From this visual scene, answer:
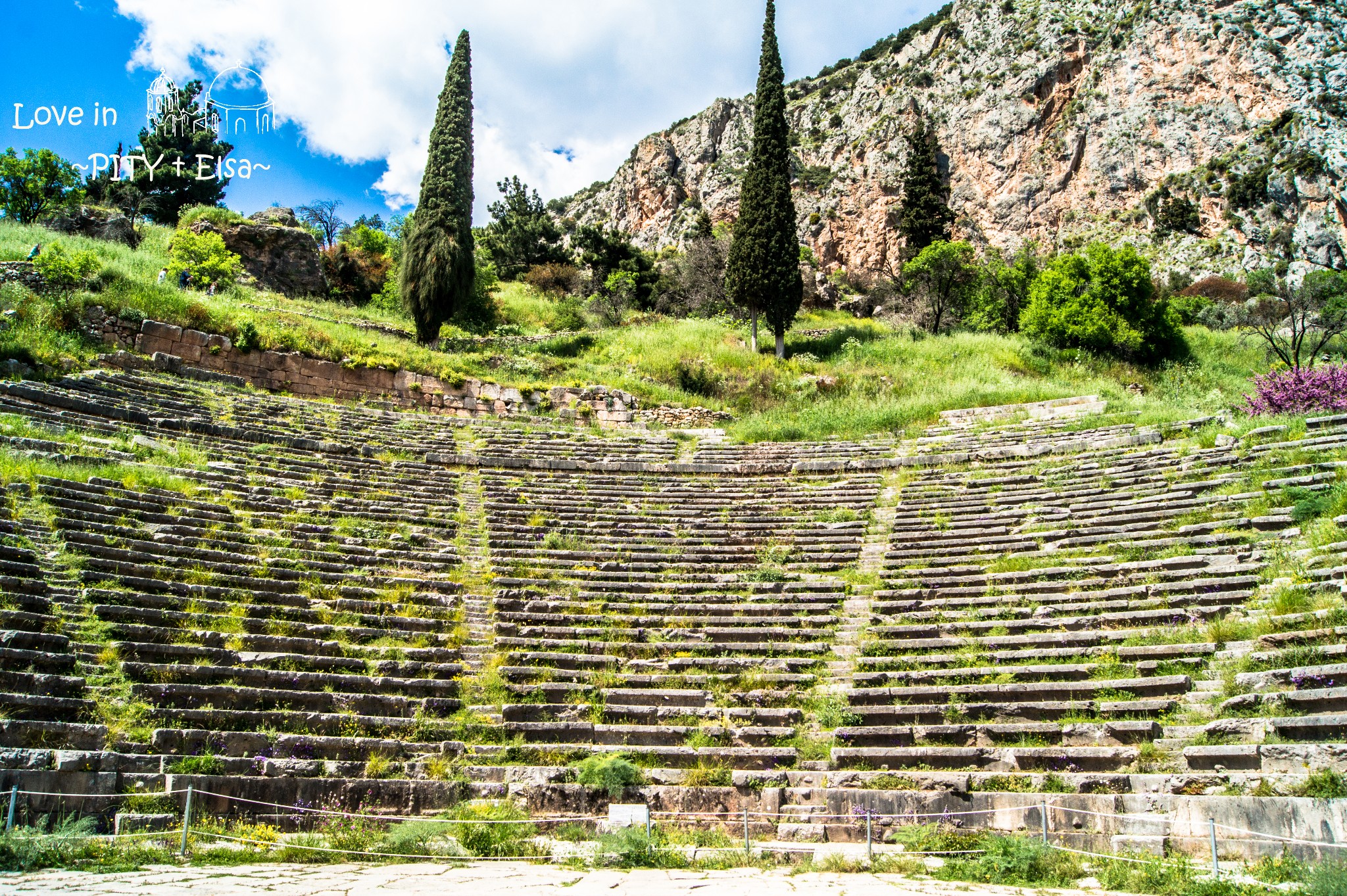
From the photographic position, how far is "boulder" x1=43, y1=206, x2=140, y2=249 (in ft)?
98.9

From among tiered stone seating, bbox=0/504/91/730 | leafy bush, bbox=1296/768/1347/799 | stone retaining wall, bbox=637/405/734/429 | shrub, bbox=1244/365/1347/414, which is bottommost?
leafy bush, bbox=1296/768/1347/799

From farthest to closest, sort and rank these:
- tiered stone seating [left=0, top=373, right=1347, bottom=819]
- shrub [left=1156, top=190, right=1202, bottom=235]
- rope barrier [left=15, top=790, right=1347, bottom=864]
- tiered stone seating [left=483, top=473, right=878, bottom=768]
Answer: shrub [left=1156, top=190, right=1202, bottom=235], tiered stone seating [left=483, top=473, right=878, bottom=768], tiered stone seating [left=0, top=373, right=1347, bottom=819], rope barrier [left=15, top=790, right=1347, bottom=864]

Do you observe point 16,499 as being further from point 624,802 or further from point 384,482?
point 624,802

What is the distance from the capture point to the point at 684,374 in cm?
2644

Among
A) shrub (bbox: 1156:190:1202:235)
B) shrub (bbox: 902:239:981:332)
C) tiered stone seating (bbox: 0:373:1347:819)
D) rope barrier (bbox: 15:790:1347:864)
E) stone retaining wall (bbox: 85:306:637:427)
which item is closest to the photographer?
rope barrier (bbox: 15:790:1347:864)

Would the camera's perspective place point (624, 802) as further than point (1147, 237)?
No

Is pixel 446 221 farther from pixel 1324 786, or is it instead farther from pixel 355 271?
pixel 1324 786

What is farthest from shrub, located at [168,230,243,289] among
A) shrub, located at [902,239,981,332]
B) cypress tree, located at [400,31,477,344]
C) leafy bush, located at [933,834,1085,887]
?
leafy bush, located at [933,834,1085,887]

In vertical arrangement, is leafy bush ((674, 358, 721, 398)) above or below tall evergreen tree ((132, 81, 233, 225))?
below

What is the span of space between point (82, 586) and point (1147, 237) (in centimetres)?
6059

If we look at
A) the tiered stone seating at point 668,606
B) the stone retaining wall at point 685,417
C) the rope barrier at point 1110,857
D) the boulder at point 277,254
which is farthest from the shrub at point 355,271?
the rope barrier at point 1110,857

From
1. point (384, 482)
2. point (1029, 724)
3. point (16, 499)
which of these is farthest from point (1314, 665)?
point (16, 499)

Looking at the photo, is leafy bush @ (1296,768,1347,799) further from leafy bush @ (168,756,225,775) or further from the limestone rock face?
the limestone rock face

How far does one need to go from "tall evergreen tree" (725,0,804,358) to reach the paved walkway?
79.6 ft
